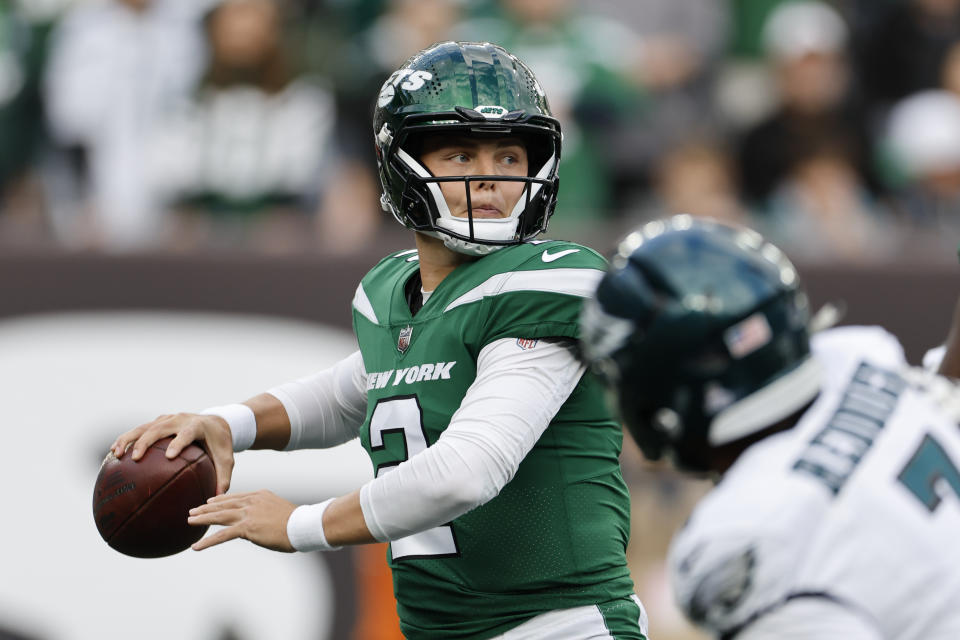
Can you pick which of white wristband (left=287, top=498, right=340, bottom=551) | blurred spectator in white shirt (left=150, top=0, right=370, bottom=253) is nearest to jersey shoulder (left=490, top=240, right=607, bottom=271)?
white wristband (left=287, top=498, right=340, bottom=551)

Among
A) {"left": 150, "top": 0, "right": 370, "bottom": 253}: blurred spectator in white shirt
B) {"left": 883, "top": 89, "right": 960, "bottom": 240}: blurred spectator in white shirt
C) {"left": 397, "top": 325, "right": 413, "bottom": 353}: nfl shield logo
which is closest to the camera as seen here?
{"left": 397, "top": 325, "right": 413, "bottom": 353}: nfl shield logo

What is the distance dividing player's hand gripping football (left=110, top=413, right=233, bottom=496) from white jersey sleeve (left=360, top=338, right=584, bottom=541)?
536 millimetres

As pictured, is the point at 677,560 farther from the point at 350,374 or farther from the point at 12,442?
the point at 12,442

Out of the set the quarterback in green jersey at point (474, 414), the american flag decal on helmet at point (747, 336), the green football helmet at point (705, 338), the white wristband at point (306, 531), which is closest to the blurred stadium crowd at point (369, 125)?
the quarterback in green jersey at point (474, 414)

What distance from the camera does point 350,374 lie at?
138 inches

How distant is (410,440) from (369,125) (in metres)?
4.32

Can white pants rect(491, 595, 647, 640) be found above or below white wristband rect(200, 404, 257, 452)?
below

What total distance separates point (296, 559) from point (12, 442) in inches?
56.5

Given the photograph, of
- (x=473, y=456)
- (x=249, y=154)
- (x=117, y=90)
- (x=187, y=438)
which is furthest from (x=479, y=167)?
(x=117, y=90)

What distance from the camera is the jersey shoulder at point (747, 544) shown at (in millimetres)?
1898

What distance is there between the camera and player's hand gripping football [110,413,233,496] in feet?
10.2

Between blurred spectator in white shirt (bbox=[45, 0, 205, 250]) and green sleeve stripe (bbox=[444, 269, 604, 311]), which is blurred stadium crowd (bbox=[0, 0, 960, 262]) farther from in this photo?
green sleeve stripe (bbox=[444, 269, 604, 311])

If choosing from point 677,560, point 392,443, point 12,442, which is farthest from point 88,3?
point 677,560

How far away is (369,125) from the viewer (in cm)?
719
